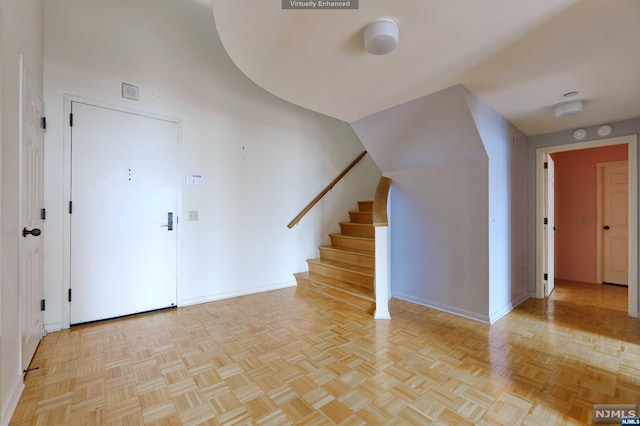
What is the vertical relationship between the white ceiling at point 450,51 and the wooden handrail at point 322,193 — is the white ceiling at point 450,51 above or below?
above

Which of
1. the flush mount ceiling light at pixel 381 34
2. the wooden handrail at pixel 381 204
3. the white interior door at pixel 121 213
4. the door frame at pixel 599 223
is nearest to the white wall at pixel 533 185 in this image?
the door frame at pixel 599 223

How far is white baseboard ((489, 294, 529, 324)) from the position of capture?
2739mm

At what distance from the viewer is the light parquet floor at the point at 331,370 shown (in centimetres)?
146

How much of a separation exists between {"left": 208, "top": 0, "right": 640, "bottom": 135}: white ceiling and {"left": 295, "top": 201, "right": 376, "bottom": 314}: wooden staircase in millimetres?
2006

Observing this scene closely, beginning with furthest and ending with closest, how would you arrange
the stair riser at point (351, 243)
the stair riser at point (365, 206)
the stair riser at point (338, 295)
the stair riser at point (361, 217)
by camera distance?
the stair riser at point (365, 206) → the stair riser at point (361, 217) → the stair riser at point (351, 243) → the stair riser at point (338, 295)

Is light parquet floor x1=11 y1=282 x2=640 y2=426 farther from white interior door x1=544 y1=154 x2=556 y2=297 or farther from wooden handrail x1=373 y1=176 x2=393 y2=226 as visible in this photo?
wooden handrail x1=373 y1=176 x2=393 y2=226

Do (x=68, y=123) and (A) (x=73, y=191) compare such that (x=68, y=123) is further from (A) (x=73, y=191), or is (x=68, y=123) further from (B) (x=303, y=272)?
(B) (x=303, y=272)

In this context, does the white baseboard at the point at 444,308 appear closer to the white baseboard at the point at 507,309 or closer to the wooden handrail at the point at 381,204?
the white baseboard at the point at 507,309

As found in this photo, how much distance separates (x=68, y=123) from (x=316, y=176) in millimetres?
3008

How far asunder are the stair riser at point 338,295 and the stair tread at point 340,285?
0.04 meters

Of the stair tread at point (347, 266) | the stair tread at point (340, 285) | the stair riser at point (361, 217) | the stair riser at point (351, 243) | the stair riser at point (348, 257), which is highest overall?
the stair riser at point (361, 217)

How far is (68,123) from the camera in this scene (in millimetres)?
2502

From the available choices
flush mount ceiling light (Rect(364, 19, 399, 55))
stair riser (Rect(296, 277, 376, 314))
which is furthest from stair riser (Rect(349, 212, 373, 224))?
flush mount ceiling light (Rect(364, 19, 399, 55))

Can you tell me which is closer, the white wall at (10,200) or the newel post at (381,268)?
the white wall at (10,200)
